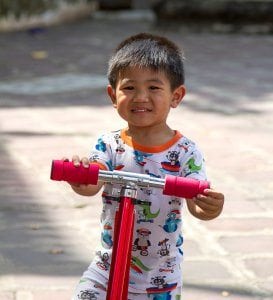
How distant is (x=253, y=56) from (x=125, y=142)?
8.84m

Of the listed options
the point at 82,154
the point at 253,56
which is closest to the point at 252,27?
the point at 253,56

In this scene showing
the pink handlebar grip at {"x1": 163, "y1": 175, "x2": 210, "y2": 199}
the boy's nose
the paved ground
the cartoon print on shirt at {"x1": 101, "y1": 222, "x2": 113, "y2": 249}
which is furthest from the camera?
the paved ground

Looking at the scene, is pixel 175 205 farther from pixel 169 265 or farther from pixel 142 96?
pixel 142 96

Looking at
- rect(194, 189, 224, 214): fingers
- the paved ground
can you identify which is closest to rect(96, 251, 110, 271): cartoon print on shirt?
rect(194, 189, 224, 214): fingers

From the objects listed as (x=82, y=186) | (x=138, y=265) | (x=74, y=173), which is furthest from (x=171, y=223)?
(x=74, y=173)

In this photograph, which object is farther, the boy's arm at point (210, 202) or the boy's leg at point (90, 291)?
the boy's leg at point (90, 291)

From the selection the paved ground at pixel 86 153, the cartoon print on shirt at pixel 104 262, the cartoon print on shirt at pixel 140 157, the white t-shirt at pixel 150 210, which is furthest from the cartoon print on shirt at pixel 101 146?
the paved ground at pixel 86 153

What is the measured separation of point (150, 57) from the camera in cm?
296

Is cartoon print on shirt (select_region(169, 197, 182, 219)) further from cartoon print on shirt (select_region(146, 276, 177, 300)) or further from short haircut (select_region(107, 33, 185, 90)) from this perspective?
short haircut (select_region(107, 33, 185, 90))

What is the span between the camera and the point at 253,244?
14.6ft

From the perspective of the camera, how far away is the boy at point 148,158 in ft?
9.70

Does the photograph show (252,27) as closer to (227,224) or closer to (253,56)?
(253,56)

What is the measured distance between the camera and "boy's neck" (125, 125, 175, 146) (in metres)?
3.03

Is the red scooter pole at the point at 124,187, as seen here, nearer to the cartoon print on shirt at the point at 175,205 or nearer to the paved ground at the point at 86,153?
the cartoon print on shirt at the point at 175,205
